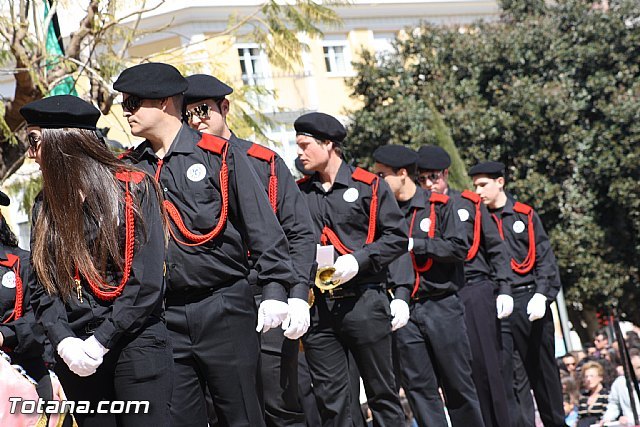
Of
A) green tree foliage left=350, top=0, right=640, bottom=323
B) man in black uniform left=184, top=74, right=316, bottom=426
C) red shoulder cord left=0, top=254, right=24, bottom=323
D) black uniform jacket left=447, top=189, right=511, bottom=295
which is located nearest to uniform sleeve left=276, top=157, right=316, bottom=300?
man in black uniform left=184, top=74, right=316, bottom=426

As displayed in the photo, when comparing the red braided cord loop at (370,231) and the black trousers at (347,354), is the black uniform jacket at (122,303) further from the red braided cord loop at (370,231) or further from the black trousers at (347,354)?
the red braided cord loop at (370,231)

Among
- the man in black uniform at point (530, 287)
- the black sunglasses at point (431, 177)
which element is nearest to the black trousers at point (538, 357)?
the man in black uniform at point (530, 287)

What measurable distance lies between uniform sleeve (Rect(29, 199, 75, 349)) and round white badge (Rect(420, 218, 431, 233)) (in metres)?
4.48

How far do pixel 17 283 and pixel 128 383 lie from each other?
8.35ft

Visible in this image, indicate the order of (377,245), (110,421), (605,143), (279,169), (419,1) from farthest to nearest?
1. (419,1)
2. (605,143)
3. (377,245)
4. (279,169)
5. (110,421)

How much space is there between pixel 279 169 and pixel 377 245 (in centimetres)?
139

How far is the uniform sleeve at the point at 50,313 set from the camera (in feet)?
14.3

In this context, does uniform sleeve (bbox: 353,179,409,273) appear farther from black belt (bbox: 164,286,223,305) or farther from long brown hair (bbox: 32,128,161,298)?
long brown hair (bbox: 32,128,161,298)

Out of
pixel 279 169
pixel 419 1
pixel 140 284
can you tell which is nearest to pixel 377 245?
pixel 279 169

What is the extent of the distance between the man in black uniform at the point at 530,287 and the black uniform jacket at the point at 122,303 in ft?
18.7

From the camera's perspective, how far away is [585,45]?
79.4ft

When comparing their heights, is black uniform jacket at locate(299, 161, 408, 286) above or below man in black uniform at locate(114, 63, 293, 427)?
below

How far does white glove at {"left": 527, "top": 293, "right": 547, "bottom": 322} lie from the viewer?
9555 mm

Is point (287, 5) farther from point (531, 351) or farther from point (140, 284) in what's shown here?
point (140, 284)
